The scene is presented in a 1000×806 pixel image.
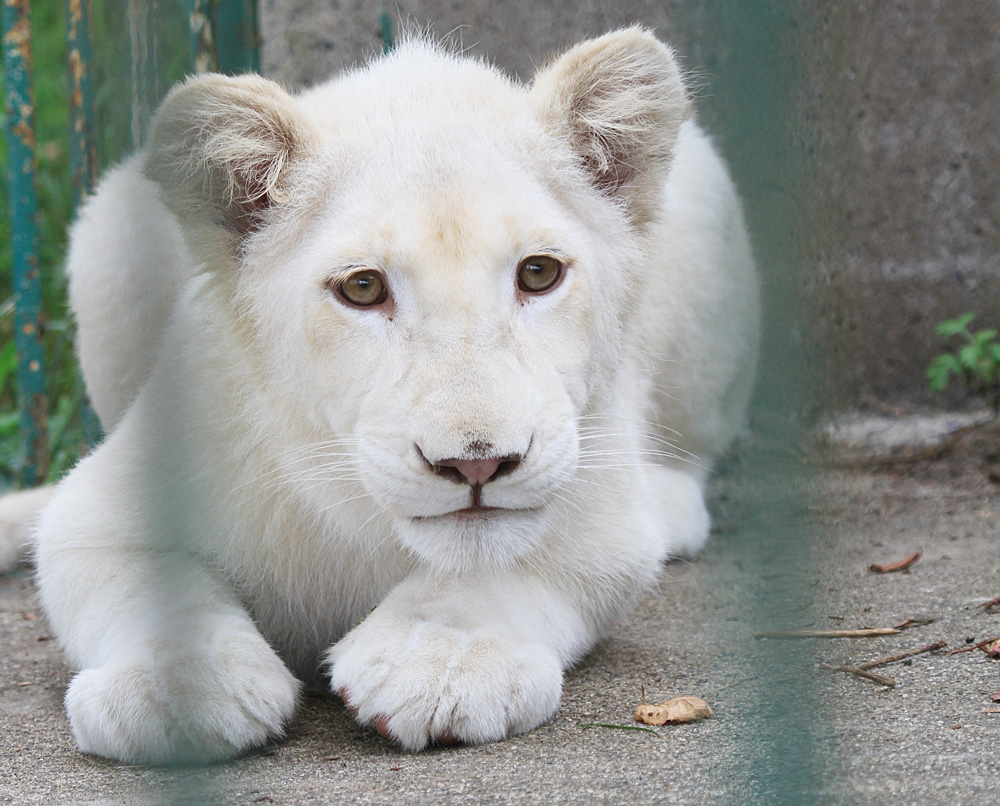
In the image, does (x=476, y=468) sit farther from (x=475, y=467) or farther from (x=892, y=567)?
(x=892, y=567)

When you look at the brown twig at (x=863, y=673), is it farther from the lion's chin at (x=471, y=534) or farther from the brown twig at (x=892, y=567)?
the brown twig at (x=892, y=567)

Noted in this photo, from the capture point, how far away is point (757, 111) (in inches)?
39.6

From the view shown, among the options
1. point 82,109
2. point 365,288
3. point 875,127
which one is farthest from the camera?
point 875,127

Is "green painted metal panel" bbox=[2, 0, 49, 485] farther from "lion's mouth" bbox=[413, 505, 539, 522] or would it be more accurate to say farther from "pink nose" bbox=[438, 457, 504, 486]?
"pink nose" bbox=[438, 457, 504, 486]

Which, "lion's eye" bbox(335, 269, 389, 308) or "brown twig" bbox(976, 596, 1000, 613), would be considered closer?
"lion's eye" bbox(335, 269, 389, 308)

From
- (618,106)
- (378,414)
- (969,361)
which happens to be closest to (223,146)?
(378,414)

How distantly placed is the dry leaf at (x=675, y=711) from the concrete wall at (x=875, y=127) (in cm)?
212

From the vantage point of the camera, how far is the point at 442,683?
2.01 meters

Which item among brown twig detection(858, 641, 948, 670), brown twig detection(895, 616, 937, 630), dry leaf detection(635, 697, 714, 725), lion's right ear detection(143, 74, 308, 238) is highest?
lion's right ear detection(143, 74, 308, 238)

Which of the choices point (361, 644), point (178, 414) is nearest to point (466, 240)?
point (178, 414)

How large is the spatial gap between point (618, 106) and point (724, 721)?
130 centimetres

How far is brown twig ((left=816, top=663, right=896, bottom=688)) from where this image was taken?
2.21 m

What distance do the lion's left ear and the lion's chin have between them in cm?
86

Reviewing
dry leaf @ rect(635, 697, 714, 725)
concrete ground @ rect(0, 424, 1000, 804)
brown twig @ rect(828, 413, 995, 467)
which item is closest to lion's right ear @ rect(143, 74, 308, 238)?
concrete ground @ rect(0, 424, 1000, 804)
